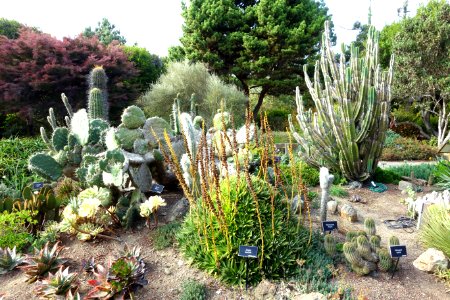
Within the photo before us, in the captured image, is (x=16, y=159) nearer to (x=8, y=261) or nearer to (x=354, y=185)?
(x=8, y=261)

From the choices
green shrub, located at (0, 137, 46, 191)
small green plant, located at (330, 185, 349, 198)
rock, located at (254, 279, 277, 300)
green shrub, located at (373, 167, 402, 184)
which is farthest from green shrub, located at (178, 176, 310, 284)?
green shrub, located at (373, 167, 402, 184)

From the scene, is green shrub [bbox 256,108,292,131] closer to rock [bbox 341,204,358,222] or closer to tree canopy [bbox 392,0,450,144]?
tree canopy [bbox 392,0,450,144]

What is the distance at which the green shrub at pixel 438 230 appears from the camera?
10.1 feet

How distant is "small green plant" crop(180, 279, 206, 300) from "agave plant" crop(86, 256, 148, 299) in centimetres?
33

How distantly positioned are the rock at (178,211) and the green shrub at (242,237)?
658mm

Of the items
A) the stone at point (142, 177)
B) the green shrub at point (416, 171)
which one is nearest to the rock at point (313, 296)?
the stone at point (142, 177)

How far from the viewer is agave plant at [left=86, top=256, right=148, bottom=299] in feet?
8.50

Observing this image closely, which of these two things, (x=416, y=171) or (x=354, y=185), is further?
(x=416, y=171)

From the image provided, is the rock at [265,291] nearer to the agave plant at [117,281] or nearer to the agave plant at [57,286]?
the agave plant at [117,281]

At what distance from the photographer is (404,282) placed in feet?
9.62

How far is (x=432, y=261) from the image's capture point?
3.03m

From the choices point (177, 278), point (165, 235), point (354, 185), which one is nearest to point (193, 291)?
point (177, 278)

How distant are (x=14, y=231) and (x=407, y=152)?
10.3m

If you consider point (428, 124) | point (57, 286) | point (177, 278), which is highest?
point (428, 124)
